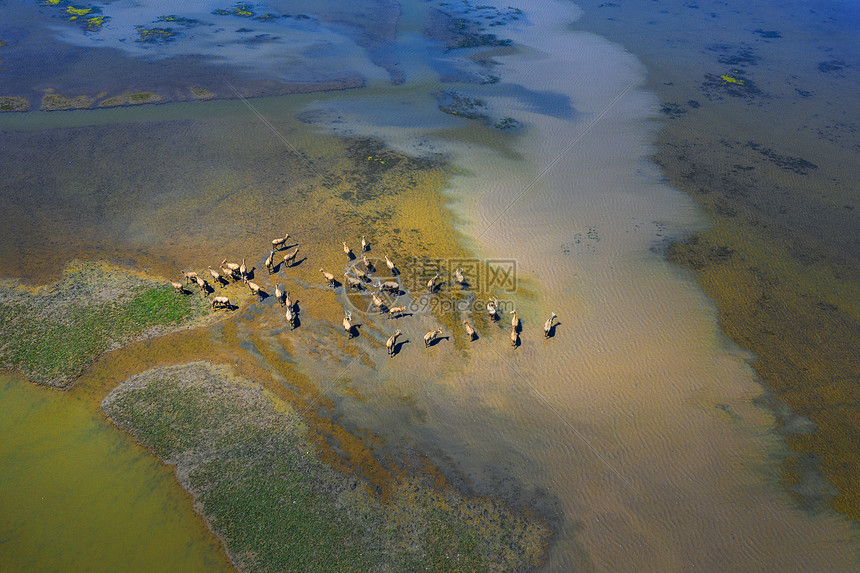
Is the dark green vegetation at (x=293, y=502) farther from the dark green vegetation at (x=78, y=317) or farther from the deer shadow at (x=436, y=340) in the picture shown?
the deer shadow at (x=436, y=340)

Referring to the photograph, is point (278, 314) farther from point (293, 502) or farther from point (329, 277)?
point (293, 502)

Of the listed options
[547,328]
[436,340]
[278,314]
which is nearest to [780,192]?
[547,328]

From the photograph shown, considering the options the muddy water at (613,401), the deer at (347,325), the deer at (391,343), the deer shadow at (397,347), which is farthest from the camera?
the deer at (347,325)

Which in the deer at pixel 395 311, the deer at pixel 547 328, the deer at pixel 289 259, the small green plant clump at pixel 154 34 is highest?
the small green plant clump at pixel 154 34

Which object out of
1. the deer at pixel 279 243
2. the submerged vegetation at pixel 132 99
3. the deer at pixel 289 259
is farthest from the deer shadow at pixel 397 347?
the submerged vegetation at pixel 132 99

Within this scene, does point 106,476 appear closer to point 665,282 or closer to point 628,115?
point 665,282

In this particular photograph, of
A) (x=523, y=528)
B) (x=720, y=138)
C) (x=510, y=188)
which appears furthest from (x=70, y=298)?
(x=720, y=138)
